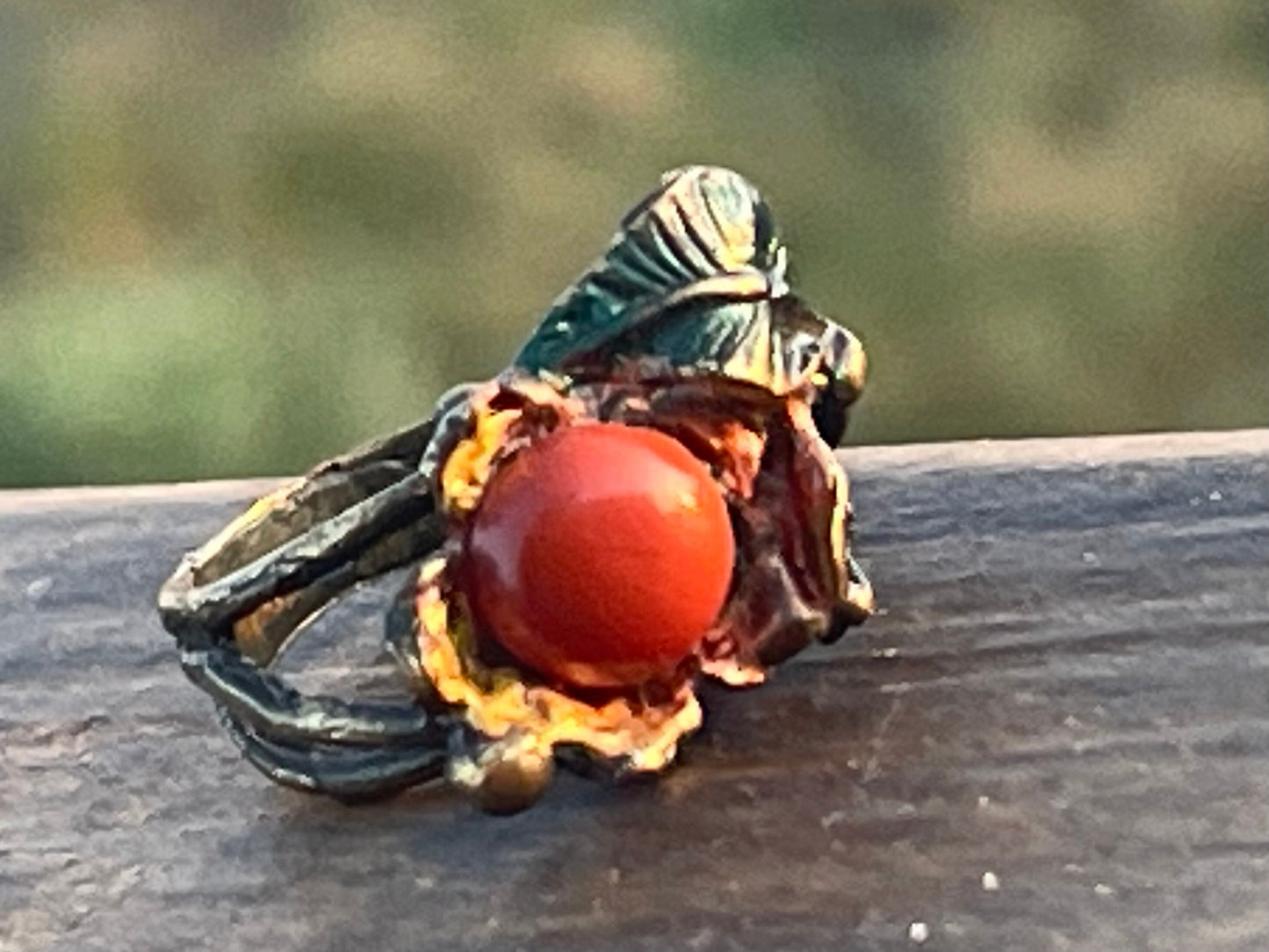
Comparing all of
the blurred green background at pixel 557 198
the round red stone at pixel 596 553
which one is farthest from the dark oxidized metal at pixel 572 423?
the blurred green background at pixel 557 198

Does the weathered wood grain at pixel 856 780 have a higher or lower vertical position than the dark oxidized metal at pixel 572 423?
lower

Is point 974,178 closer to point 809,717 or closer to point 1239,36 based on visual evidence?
point 1239,36

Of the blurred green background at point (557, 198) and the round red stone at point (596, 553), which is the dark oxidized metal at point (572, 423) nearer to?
the round red stone at point (596, 553)

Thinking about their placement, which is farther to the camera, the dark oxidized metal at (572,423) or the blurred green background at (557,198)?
the blurred green background at (557,198)

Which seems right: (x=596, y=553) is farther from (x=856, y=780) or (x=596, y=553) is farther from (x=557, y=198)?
(x=557, y=198)

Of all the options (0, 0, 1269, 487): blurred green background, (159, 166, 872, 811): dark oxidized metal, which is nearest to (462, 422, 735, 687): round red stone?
(159, 166, 872, 811): dark oxidized metal

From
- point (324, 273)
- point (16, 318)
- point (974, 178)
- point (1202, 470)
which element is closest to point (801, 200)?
point (974, 178)
